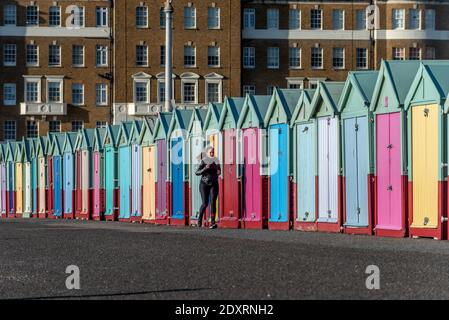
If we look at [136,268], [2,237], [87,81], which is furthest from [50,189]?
[87,81]

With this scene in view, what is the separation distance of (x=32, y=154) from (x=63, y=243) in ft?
123

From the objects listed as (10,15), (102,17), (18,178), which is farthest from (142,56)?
(18,178)

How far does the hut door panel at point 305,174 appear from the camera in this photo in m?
25.1

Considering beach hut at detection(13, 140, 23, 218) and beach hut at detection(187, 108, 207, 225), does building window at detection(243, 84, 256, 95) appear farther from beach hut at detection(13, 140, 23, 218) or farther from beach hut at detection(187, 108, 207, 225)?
beach hut at detection(187, 108, 207, 225)

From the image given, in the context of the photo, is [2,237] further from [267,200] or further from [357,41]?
[357,41]

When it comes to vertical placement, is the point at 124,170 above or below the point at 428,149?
below

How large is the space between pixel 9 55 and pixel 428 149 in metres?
83.1

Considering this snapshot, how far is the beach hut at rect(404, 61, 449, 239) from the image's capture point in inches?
766

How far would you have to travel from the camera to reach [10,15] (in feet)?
327

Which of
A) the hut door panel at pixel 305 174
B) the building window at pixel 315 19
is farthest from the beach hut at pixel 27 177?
the building window at pixel 315 19

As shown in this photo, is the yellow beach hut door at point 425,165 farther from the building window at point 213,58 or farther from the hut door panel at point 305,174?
the building window at point 213,58

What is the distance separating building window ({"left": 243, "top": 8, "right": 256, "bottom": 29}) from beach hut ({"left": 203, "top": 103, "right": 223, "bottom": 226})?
71.5 meters

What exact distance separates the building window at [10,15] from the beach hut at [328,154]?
77499mm

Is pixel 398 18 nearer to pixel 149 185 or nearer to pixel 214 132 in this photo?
pixel 149 185
